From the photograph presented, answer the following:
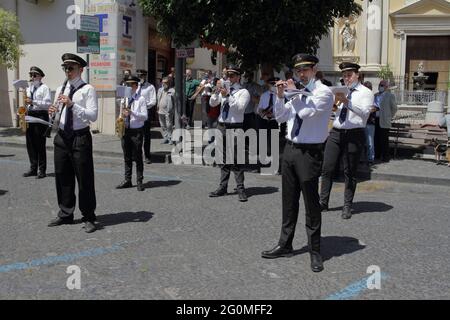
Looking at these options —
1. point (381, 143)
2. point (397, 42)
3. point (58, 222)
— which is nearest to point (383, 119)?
point (381, 143)

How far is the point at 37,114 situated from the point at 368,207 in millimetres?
6150

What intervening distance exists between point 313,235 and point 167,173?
19.9ft

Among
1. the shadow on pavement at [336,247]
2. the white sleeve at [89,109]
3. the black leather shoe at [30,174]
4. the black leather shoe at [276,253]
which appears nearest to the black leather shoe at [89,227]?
the white sleeve at [89,109]

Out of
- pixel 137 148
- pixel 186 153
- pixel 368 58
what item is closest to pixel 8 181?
pixel 137 148

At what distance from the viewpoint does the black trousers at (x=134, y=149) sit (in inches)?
362

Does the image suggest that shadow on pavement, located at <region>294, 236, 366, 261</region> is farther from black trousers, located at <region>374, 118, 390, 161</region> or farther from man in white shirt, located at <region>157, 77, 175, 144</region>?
man in white shirt, located at <region>157, 77, 175, 144</region>

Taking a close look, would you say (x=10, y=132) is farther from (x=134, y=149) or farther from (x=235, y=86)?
(x=235, y=86)

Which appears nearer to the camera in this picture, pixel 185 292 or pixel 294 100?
pixel 185 292

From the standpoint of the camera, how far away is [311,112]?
5.29 meters

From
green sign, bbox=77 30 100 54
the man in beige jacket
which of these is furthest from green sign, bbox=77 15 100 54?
the man in beige jacket

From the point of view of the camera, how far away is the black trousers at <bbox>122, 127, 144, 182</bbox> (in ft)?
30.1

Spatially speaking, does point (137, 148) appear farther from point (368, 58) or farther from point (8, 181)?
point (368, 58)

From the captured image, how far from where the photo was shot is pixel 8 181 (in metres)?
9.63

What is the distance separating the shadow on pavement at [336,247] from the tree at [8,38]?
40.0 feet
